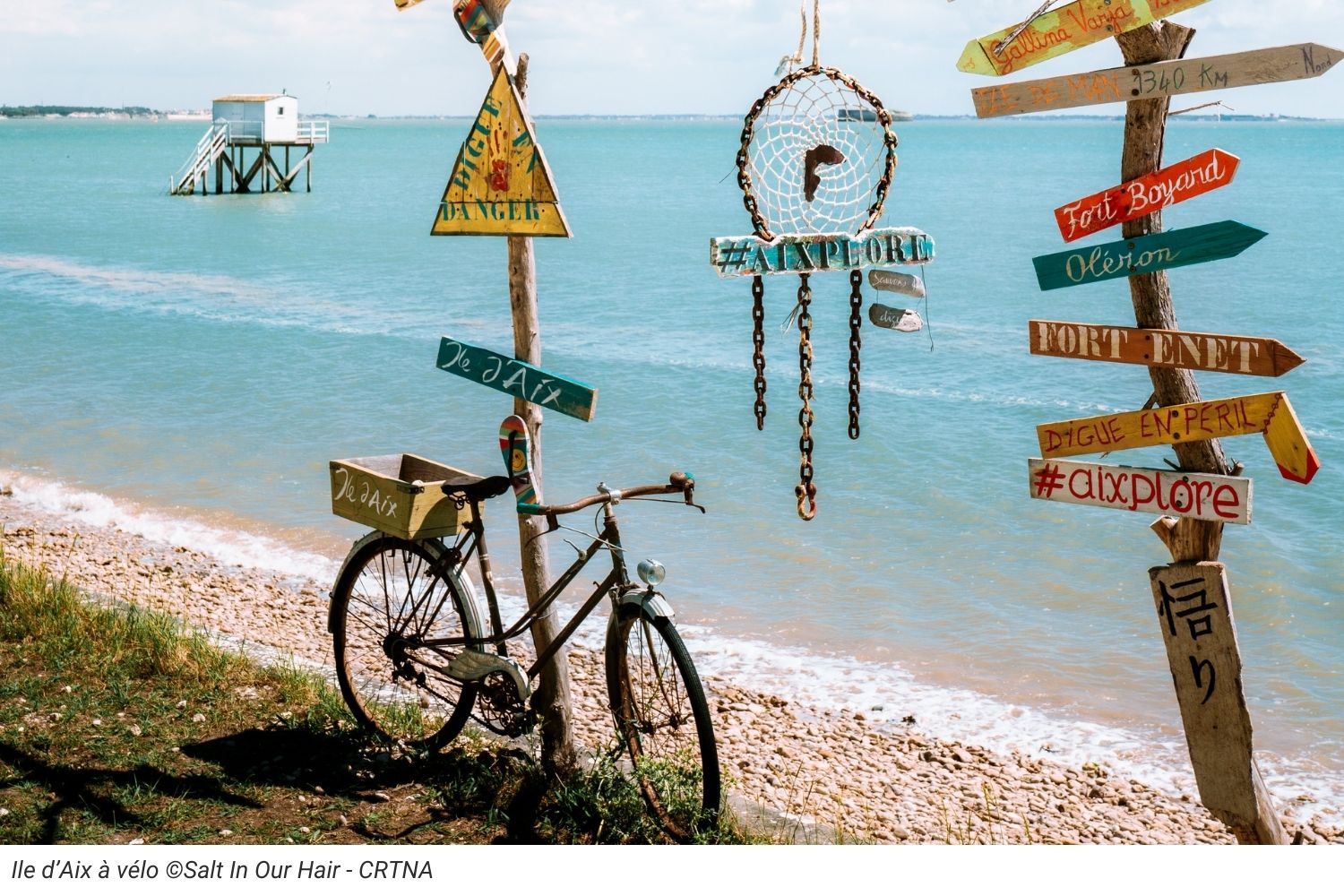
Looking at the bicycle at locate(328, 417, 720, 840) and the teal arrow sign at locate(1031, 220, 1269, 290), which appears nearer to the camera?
the teal arrow sign at locate(1031, 220, 1269, 290)

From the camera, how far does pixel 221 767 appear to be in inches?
209

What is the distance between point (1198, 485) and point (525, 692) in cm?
255

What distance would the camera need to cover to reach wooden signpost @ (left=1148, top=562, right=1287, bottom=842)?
175 inches

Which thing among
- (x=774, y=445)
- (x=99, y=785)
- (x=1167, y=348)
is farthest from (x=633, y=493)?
(x=774, y=445)

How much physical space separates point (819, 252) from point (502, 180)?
1172 mm

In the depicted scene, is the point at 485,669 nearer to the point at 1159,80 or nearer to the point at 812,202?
the point at 812,202

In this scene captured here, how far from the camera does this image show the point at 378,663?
26.8 feet

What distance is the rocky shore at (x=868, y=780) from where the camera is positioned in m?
6.41

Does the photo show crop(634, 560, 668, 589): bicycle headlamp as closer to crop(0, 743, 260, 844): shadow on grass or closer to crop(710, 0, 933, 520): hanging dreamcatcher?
crop(710, 0, 933, 520): hanging dreamcatcher

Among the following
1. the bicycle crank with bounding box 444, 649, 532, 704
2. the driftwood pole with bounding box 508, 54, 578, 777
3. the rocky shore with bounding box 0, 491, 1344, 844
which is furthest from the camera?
the rocky shore with bounding box 0, 491, 1344, 844

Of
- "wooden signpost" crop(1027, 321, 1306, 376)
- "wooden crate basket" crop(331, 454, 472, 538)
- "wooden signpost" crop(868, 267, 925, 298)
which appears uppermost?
"wooden signpost" crop(868, 267, 925, 298)

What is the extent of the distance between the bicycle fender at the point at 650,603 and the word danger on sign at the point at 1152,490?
1.30 meters

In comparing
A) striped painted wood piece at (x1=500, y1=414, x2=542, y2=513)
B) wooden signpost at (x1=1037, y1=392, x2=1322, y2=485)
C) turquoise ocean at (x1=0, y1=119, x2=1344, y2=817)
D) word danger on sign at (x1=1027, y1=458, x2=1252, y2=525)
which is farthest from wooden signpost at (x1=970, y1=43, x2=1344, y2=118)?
turquoise ocean at (x1=0, y1=119, x2=1344, y2=817)

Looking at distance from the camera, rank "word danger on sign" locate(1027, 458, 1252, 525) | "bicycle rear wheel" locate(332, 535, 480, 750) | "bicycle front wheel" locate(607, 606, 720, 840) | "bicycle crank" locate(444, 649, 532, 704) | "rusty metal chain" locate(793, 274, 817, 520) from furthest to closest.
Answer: "bicycle rear wheel" locate(332, 535, 480, 750) → "bicycle crank" locate(444, 649, 532, 704) → "bicycle front wheel" locate(607, 606, 720, 840) → "rusty metal chain" locate(793, 274, 817, 520) → "word danger on sign" locate(1027, 458, 1252, 525)
